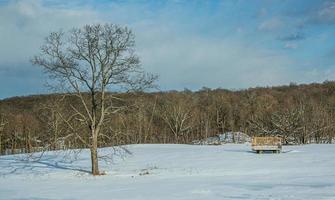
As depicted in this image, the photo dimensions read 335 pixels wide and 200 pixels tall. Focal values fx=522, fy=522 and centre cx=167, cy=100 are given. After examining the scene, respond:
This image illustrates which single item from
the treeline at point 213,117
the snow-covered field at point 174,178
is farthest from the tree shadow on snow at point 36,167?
the treeline at point 213,117

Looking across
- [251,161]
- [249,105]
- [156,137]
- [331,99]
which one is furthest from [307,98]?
[251,161]

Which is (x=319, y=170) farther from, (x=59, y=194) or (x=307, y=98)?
(x=307, y=98)

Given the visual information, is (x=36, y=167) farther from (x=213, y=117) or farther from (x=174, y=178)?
(x=213, y=117)

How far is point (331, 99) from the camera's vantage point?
128 m

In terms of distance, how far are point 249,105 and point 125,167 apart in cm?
8948

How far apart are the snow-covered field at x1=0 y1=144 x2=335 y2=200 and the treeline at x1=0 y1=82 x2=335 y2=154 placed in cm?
3563

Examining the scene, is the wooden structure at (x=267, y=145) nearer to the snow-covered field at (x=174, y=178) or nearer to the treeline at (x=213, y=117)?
the snow-covered field at (x=174, y=178)

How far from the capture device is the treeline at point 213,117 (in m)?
90.6

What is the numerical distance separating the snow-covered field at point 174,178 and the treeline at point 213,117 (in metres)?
35.6

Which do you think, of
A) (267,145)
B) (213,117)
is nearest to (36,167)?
(267,145)

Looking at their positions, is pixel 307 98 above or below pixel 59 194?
above

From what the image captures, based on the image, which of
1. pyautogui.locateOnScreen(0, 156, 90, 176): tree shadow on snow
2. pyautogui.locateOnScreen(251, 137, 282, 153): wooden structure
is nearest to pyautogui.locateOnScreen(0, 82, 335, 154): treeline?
pyautogui.locateOnScreen(251, 137, 282, 153): wooden structure

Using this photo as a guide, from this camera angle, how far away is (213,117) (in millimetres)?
128250

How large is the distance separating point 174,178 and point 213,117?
9792 centimetres
